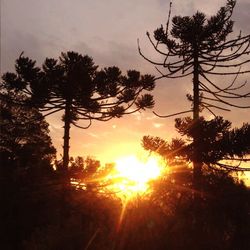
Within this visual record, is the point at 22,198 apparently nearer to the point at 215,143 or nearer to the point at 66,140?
the point at 66,140

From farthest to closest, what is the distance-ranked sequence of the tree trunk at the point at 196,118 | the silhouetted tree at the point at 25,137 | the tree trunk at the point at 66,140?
1. the silhouetted tree at the point at 25,137
2. the tree trunk at the point at 66,140
3. the tree trunk at the point at 196,118

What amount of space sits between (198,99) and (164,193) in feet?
11.1

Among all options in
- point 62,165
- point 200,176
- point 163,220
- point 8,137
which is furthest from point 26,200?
point 8,137

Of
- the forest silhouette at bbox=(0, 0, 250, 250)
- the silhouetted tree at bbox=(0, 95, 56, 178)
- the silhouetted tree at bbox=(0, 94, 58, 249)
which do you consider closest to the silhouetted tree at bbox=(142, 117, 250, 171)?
the forest silhouette at bbox=(0, 0, 250, 250)

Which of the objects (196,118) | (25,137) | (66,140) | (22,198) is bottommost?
(22,198)

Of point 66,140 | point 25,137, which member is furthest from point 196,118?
point 25,137

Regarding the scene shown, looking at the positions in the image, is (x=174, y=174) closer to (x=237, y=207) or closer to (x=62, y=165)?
(x=237, y=207)

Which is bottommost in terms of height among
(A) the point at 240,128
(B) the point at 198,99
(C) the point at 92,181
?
(C) the point at 92,181

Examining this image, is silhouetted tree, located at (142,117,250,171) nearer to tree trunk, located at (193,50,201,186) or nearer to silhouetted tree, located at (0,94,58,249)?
tree trunk, located at (193,50,201,186)

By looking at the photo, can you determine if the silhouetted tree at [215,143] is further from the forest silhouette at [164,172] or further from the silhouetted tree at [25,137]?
the silhouetted tree at [25,137]

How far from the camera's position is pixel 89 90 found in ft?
65.3

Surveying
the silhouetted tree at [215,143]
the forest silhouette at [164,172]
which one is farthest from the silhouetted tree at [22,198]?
the silhouetted tree at [215,143]

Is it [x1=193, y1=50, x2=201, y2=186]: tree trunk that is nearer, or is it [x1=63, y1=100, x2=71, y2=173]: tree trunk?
[x1=193, y1=50, x2=201, y2=186]: tree trunk

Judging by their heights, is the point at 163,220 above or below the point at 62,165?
below
